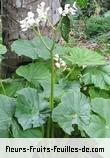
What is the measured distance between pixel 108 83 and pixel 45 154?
0.40m

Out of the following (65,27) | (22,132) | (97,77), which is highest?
(65,27)

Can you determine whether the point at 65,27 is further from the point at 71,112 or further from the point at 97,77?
the point at 71,112

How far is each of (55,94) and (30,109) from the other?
181 mm

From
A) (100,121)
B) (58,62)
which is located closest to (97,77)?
(58,62)

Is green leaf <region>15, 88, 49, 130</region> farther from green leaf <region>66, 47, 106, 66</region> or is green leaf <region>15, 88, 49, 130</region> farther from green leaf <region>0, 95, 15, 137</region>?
green leaf <region>66, 47, 106, 66</region>

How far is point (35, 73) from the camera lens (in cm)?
167

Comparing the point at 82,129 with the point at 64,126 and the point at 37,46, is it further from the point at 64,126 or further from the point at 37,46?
the point at 37,46

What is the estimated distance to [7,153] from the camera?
4.85ft

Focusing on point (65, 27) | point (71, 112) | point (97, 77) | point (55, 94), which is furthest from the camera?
point (65, 27)

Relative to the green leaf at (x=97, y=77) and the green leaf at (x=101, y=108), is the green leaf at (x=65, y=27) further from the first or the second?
the green leaf at (x=101, y=108)

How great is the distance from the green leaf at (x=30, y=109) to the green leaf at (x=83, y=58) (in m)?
0.32

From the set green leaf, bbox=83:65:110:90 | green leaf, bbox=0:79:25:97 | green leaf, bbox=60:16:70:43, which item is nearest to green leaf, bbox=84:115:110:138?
green leaf, bbox=83:65:110:90

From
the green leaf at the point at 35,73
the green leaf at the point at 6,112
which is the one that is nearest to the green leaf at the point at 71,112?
the green leaf at the point at 6,112

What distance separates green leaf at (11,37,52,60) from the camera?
67.0 inches
